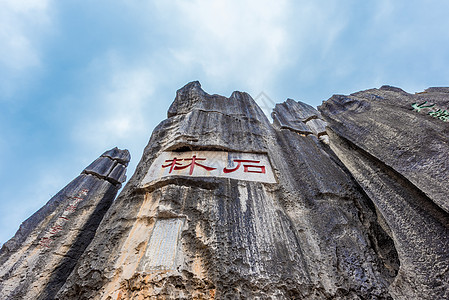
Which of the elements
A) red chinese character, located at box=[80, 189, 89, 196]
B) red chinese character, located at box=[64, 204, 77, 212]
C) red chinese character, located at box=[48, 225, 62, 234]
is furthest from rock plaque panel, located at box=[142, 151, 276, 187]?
red chinese character, located at box=[80, 189, 89, 196]

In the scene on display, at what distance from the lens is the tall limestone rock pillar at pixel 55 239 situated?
514 centimetres

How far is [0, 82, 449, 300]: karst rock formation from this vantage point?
3.09m

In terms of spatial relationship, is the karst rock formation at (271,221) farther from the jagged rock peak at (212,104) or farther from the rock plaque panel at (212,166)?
the jagged rock peak at (212,104)

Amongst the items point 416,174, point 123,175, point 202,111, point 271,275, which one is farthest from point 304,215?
point 123,175

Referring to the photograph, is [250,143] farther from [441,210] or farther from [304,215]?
[441,210]

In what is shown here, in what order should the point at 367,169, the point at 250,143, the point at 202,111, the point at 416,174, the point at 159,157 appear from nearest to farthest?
the point at 416,174
the point at 367,169
the point at 159,157
the point at 250,143
the point at 202,111

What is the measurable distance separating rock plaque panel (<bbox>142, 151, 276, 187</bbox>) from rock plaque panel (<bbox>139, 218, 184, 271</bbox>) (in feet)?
4.19

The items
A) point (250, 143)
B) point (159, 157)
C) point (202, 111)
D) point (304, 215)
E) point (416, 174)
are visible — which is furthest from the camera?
point (202, 111)

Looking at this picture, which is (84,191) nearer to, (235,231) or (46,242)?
(46,242)

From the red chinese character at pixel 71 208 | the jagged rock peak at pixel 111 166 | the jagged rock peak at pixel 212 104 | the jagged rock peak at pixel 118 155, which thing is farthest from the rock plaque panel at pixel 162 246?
the jagged rock peak at pixel 118 155

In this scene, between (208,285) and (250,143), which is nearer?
(208,285)

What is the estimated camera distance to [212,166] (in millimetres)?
5129

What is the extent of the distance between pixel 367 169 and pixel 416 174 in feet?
3.75

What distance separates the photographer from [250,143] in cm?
599
